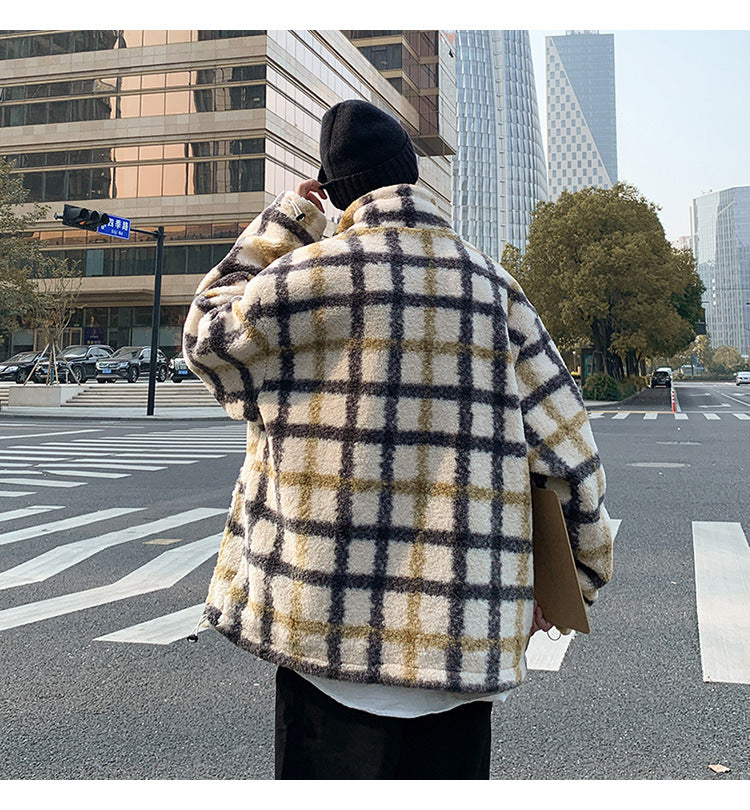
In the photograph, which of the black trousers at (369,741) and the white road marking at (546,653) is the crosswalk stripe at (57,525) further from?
the black trousers at (369,741)

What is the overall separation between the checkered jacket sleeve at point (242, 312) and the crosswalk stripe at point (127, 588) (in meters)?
3.41

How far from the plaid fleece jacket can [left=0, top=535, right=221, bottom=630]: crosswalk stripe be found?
11.5 ft

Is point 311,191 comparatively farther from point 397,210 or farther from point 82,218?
point 82,218

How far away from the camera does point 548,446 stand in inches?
59.0

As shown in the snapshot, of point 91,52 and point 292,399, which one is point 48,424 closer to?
point 292,399

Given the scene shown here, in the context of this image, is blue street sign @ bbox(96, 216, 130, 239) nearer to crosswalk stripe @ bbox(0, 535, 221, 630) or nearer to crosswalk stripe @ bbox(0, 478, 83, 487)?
crosswalk stripe @ bbox(0, 478, 83, 487)

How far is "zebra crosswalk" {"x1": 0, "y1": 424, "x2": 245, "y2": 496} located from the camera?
10.3 meters

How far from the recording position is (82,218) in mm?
19953

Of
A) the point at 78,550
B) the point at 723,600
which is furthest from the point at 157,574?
the point at 723,600

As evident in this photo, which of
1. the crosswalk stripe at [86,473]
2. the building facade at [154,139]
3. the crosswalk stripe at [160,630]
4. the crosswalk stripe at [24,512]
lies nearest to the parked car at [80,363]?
the building facade at [154,139]

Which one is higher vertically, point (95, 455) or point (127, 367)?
point (127, 367)

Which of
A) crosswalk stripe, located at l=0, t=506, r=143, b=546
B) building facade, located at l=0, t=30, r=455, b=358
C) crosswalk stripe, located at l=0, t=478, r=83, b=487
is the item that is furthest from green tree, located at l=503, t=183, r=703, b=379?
crosswalk stripe, located at l=0, t=506, r=143, b=546

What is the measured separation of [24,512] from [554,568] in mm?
7420

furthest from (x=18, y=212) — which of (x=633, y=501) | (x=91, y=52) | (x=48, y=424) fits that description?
(x=633, y=501)
